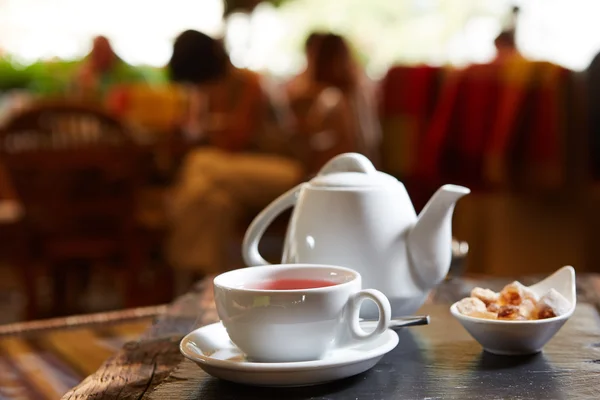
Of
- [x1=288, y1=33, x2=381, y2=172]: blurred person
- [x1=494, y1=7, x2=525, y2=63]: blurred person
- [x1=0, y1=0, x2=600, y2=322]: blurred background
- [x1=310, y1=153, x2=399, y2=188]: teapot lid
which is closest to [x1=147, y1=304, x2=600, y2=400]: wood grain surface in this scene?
[x1=310, y1=153, x2=399, y2=188]: teapot lid

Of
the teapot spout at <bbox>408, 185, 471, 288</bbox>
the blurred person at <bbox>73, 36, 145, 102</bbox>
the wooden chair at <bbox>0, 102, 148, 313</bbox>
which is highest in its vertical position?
the blurred person at <bbox>73, 36, 145, 102</bbox>

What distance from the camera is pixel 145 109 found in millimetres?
3500

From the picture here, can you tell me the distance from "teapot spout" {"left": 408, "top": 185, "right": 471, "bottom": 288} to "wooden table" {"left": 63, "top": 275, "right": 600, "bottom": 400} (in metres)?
0.07

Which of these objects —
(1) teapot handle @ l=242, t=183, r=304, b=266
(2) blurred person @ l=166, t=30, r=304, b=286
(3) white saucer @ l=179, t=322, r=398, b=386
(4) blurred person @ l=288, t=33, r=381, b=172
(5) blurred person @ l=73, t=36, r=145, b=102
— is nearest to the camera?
(3) white saucer @ l=179, t=322, r=398, b=386

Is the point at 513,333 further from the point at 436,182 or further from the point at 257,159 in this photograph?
the point at 257,159

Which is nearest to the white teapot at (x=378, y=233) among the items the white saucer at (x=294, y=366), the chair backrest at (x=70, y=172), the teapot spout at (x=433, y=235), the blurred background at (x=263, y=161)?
the teapot spout at (x=433, y=235)

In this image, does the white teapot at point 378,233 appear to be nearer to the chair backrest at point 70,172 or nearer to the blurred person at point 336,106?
the chair backrest at point 70,172

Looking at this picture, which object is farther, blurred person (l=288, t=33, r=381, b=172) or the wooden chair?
blurred person (l=288, t=33, r=381, b=172)

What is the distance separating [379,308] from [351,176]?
20 centimetres

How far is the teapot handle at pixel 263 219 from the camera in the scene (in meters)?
0.83

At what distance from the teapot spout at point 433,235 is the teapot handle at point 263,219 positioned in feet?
0.45

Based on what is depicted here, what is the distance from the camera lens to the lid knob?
787mm

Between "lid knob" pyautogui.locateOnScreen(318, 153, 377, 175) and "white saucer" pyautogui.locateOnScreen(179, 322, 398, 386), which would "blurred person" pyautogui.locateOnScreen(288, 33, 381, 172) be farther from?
"white saucer" pyautogui.locateOnScreen(179, 322, 398, 386)

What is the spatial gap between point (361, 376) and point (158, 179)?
259cm
